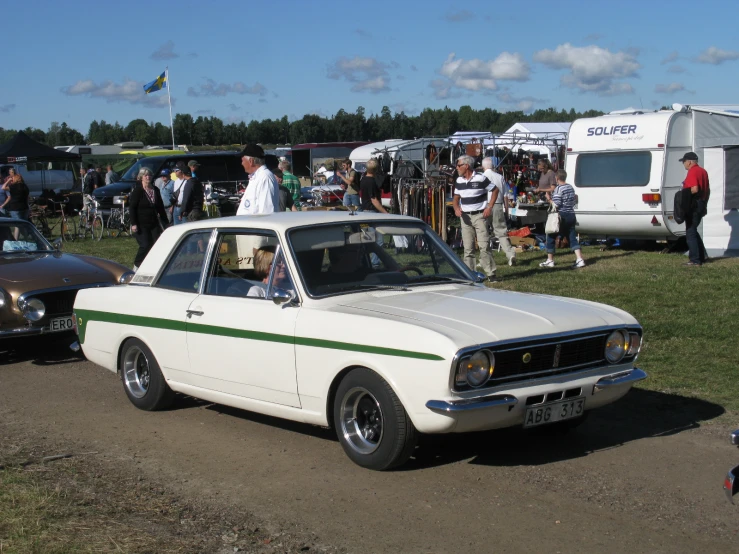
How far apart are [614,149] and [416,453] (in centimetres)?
1294

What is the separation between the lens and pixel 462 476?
5391mm

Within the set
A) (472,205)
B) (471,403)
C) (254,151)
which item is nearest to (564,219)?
(472,205)

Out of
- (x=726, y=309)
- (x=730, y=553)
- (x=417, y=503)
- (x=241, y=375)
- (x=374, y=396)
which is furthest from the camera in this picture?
(x=726, y=309)

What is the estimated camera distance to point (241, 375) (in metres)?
6.14

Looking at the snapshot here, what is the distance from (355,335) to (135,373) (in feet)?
9.19

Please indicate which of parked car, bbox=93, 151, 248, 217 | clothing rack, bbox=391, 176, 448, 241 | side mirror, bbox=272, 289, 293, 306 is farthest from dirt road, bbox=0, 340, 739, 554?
parked car, bbox=93, 151, 248, 217

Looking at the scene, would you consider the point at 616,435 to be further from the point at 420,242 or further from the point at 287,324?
the point at 287,324

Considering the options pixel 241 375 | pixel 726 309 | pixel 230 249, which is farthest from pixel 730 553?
pixel 726 309

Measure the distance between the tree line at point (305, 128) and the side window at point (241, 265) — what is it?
79.0 m

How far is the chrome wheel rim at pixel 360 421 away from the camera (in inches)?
213

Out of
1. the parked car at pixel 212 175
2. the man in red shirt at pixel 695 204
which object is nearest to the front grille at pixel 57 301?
the man in red shirt at pixel 695 204

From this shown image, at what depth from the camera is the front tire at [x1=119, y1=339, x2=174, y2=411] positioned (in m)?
7.00

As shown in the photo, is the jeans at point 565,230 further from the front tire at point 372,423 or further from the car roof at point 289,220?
the front tire at point 372,423

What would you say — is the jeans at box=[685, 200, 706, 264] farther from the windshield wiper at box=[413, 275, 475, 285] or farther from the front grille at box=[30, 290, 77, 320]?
the front grille at box=[30, 290, 77, 320]
